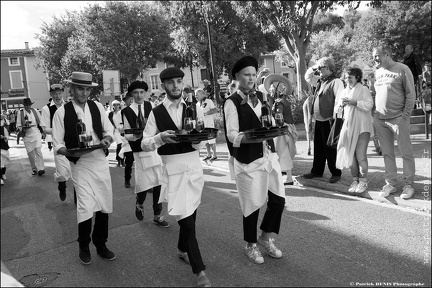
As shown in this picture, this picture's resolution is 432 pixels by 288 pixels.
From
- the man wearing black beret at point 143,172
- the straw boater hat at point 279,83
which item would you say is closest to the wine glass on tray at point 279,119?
the man wearing black beret at point 143,172

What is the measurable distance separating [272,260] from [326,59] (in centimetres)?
421

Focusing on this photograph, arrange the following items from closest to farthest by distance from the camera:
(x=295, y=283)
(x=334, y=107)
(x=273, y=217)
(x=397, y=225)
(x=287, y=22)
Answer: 1. (x=295, y=283)
2. (x=273, y=217)
3. (x=397, y=225)
4. (x=334, y=107)
5. (x=287, y=22)

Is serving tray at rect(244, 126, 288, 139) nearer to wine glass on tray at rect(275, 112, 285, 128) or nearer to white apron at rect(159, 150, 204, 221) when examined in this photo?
wine glass on tray at rect(275, 112, 285, 128)

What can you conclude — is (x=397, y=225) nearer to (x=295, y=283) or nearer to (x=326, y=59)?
(x=295, y=283)

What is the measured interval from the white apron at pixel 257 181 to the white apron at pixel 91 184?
1.67m

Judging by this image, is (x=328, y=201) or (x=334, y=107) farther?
(x=334, y=107)

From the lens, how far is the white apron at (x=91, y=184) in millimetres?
4375

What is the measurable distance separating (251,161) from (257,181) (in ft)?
0.79

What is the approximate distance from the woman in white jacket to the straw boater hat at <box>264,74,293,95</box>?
4.96ft

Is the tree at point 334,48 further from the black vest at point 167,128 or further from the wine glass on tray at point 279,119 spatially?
the black vest at point 167,128

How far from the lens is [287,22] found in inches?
648

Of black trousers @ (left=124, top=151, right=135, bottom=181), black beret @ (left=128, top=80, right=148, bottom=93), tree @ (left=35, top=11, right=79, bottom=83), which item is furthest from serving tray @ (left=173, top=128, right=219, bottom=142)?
tree @ (left=35, top=11, right=79, bottom=83)

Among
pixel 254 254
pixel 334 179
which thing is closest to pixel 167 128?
pixel 254 254

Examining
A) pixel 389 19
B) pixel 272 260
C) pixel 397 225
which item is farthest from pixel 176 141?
pixel 389 19
